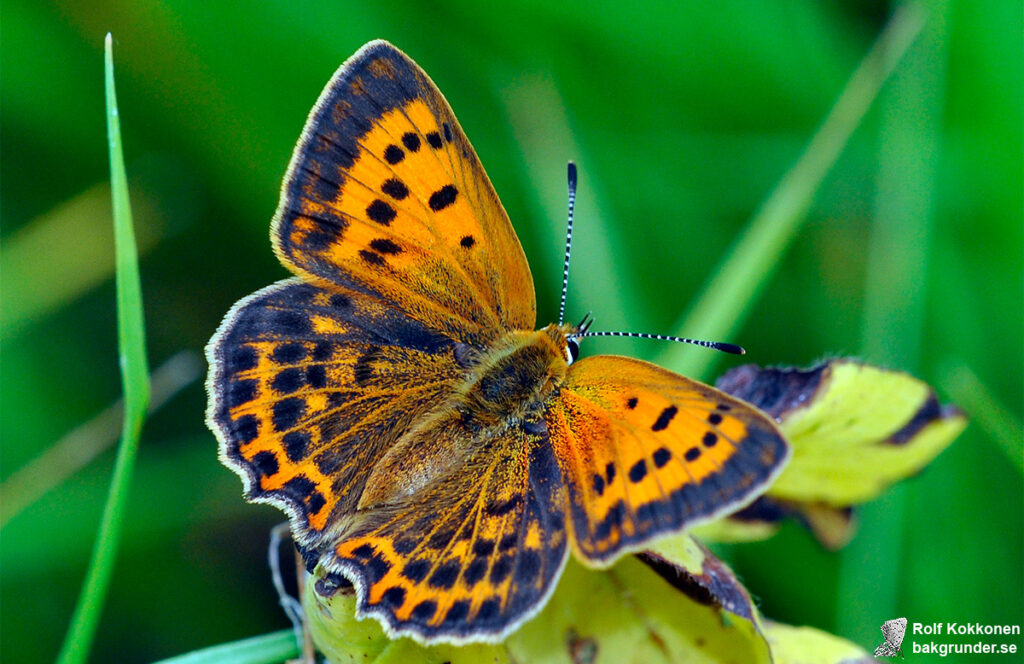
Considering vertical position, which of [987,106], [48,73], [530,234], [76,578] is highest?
[987,106]

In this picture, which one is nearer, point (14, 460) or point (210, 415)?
point (210, 415)

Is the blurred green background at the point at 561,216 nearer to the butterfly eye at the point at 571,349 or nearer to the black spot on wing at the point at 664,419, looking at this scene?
the butterfly eye at the point at 571,349

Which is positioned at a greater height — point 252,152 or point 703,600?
point 252,152

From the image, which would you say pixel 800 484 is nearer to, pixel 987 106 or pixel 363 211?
pixel 363 211

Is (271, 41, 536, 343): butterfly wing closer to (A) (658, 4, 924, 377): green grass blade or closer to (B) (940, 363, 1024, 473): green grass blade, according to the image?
(A) (658, 4, 924, 377): green grass blade

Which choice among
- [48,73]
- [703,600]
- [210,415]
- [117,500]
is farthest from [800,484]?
[48,73]

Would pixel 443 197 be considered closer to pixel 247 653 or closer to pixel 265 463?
pixel 265 463

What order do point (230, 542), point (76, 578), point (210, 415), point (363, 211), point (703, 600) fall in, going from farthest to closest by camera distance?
point (230, 542)
point (76, 578)
point (363, 211)
point (210, 415)
point (703, 600)

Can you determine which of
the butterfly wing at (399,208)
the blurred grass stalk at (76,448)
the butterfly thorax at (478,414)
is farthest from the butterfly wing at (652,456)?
the blurred grass stalk at (76,448)
